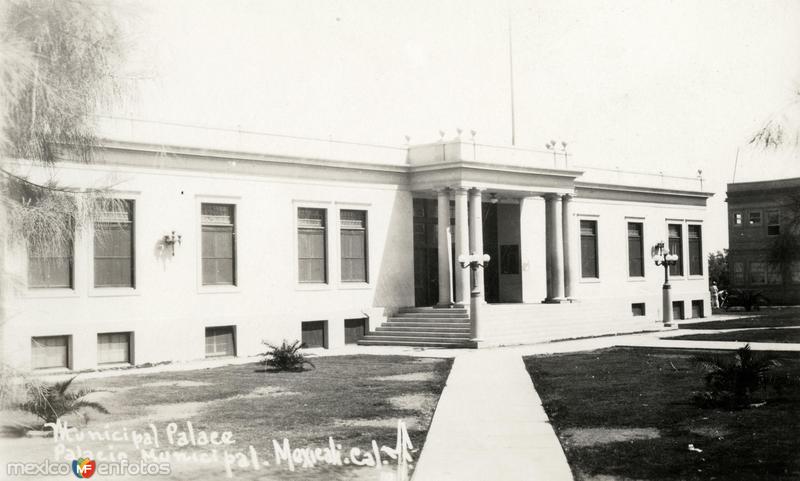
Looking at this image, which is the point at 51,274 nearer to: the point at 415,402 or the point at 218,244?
the point at 218,244

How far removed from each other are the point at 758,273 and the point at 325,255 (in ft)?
122

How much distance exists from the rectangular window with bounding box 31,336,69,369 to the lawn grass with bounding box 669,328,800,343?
17186mm

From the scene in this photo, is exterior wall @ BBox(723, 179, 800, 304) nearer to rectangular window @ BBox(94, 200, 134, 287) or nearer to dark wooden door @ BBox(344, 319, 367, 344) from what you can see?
dark wooden door @ BBox(344, 319, 367, 344)

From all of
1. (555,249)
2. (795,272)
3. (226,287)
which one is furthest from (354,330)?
(795,272)

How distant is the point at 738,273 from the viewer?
182 feet

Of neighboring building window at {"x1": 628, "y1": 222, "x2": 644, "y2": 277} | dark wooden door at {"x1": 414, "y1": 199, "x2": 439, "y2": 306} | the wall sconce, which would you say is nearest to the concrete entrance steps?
dark wooden door at {"x1": 414, "y1": 199, "x2": 439, "y2": 306}

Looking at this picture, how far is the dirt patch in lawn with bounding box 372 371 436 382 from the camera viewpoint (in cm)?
1682

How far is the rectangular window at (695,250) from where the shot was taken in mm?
40406

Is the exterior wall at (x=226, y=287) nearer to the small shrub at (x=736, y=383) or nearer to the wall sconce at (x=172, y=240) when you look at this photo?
the wall sconce at (x=172, y=240)

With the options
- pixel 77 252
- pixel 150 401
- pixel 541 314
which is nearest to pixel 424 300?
pixel 541 314

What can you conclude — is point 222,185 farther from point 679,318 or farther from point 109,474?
point 679,318

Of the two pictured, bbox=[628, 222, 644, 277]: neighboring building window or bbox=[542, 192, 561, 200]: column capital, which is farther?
bbox=[628, 222, 644, 277]: neighboring building window

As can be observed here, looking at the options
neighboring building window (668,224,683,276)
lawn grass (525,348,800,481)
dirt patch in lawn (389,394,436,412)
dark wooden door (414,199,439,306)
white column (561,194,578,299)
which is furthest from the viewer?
neighboring building window (668,224,683,276)

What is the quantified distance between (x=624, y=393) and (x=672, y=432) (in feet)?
11.9
